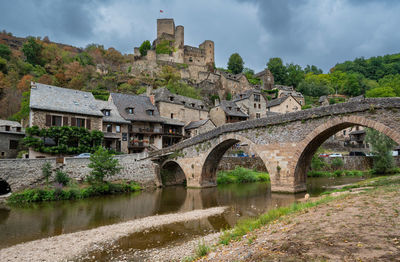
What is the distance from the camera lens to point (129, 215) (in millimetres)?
14219

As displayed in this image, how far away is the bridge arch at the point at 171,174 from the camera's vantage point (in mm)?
26870

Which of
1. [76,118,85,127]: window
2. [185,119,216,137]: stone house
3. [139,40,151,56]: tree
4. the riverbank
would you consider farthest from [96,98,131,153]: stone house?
[139,40,151,56]: tree

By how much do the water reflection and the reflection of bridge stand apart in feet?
6.85

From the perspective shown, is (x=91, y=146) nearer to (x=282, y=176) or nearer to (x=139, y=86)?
(x=282, y=176)

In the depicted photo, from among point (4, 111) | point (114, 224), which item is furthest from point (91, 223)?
point (4, 111)

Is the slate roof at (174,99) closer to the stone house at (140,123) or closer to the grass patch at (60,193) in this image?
the stone house at (140,123)

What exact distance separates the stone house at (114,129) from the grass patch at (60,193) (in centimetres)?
942

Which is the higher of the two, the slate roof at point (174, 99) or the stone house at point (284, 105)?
the stone house at point (284, 105)

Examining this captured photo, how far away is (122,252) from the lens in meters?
8.55

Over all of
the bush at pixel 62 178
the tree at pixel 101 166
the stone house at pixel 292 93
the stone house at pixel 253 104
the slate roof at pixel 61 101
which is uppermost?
the stone house at pixel 292 93

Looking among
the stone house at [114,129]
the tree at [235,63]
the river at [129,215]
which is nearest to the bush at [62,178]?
the river at [129,215]

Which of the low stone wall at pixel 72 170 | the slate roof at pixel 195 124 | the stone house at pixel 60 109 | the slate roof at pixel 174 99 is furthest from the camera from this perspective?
the slate roof at pixel 174 99

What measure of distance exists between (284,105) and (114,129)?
3828 cm

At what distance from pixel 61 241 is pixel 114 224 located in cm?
274
